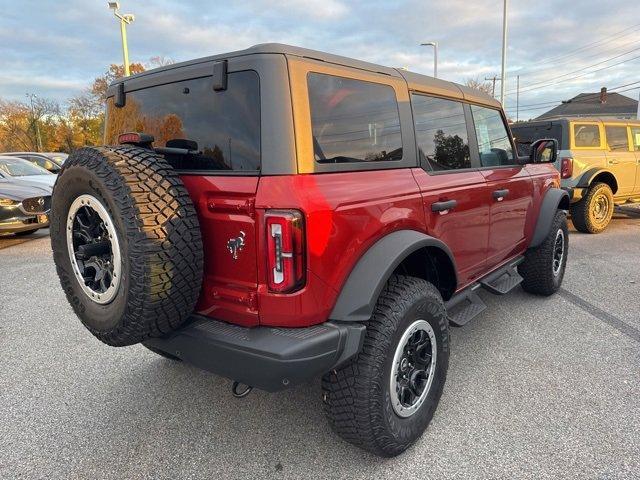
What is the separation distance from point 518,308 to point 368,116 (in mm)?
2892

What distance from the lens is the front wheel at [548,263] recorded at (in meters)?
4.32

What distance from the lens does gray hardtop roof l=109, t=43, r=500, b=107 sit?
198 centimetres

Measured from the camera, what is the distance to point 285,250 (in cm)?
184

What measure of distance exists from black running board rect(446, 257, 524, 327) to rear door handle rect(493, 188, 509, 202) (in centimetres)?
62

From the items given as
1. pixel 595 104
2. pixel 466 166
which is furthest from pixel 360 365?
pixel 595 104

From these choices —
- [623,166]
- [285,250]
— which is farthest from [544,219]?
[623,166]

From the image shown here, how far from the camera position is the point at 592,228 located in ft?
25.7

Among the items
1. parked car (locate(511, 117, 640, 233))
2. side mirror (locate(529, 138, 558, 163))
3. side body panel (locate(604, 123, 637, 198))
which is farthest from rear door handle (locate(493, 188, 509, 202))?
side body panel (locate(604, 123, 637, 198))

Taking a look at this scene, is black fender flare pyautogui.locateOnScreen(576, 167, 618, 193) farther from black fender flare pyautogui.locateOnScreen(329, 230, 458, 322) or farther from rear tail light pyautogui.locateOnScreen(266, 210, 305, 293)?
rear tail light pyautogui.locateOnScreen(266, 210, 305, 293)

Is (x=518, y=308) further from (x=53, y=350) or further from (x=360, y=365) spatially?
(x=53, y=350)

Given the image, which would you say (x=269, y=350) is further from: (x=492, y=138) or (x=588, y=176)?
(x=588, y=176)

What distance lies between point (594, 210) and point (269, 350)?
7.88 meters

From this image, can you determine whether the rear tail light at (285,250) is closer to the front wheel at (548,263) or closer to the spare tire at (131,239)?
the spare tire at (131,239)

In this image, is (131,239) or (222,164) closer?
(131,239)
